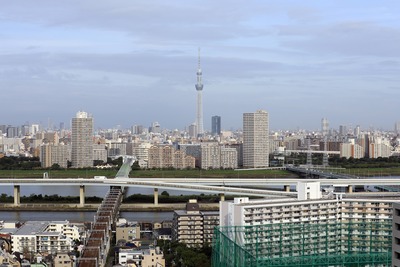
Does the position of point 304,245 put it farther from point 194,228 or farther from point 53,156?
point 53,156

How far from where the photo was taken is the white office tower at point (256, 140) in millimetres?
22641

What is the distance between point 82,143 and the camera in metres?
22.5

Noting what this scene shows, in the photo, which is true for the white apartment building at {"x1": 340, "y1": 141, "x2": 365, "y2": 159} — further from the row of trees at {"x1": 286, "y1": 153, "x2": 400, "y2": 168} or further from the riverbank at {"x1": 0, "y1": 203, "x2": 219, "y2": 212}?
the riverbank at {"x1": 0, "y1": 203, "x2": 219, "y2": 212}

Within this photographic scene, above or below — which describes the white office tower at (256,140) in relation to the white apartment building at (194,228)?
above

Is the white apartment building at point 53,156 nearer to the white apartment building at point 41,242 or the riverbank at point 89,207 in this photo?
the riverbank at point 89,207

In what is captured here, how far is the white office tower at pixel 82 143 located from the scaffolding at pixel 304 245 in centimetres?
1611

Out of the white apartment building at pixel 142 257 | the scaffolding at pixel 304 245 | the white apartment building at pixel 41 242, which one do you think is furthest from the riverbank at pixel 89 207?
the scaffolding at pixel 304 245

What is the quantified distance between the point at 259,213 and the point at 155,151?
15.3 m

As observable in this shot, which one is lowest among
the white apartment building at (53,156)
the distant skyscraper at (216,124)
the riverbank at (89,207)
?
the riverbank at (89,207)

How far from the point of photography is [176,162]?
855 inches

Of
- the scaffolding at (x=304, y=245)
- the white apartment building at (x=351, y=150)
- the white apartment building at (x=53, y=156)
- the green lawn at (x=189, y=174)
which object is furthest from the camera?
the white apartment building at (x=351, y=150)

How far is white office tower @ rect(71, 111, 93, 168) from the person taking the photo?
22188 millimetres

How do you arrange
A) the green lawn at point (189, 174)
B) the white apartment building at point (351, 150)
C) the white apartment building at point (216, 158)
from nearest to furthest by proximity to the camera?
the green lawn at point (189, 174)
the white apartment building at point (216, 158)
the white apartment building at point (351, 150)

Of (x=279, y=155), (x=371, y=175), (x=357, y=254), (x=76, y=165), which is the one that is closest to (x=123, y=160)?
(x=76, y=165)
